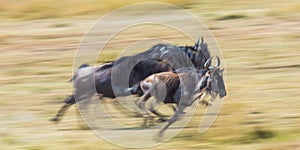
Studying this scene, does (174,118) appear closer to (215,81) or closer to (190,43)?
(215,81)

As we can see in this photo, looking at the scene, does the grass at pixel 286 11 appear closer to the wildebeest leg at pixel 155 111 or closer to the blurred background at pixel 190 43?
the blurred background at pixel 190 43

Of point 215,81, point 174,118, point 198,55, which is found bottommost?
point 174,118

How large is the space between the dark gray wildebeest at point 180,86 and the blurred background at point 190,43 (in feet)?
1.10

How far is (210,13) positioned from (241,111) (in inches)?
209

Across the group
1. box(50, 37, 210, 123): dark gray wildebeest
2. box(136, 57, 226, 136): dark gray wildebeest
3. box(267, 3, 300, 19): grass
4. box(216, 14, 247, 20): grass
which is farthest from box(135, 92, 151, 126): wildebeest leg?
box(267, 3, 300, 19): grass

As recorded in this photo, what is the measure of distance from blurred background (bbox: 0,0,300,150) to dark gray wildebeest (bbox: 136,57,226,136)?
1.10ft

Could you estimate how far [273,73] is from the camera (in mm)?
11734

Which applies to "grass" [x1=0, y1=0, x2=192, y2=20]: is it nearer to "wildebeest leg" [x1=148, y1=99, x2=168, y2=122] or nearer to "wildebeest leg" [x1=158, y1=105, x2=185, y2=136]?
"wildebeest leg" [x1=148, y1=99, x2=168, y2=122]

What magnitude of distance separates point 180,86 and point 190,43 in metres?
4.55

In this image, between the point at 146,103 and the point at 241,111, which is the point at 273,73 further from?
the point at 146,103

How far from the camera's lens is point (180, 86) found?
867 centimetres

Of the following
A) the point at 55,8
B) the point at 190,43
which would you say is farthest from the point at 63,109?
the point at 55,8

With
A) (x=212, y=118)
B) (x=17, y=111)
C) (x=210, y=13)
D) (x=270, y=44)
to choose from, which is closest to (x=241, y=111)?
(x=212, y=118)

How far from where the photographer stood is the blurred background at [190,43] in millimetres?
8914
